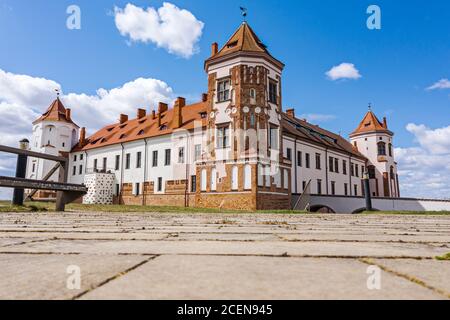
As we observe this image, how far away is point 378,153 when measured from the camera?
4888 cm

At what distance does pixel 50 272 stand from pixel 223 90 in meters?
24.7

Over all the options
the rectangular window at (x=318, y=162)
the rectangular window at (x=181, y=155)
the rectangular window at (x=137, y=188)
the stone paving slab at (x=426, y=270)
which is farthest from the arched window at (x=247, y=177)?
the stone paving slab at (x=426, y=270)

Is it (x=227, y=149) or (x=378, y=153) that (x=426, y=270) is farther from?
(x=378, y=153)

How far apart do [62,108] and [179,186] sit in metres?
27.4

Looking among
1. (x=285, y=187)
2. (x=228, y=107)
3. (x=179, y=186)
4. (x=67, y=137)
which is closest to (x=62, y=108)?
(x=67, y=137)

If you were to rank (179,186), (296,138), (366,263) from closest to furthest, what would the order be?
(366,263)
(179,186)
(296,138)

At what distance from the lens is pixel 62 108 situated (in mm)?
48938

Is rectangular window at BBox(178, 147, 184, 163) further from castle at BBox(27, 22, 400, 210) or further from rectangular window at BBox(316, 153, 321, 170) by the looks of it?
rectangular window at BBox(316, 153, 321, 170)

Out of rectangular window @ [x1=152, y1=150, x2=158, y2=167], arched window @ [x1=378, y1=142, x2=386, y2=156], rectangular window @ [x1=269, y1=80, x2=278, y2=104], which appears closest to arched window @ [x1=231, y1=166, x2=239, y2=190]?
rectangular window @ [x1=269, y1=80, x2=278, y2=104]

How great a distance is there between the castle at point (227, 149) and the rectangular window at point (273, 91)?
2.9 inches

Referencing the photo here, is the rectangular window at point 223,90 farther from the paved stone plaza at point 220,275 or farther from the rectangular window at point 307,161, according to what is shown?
the paved stone plaza at point 220,275

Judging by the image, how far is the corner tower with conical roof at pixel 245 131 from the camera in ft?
78.0

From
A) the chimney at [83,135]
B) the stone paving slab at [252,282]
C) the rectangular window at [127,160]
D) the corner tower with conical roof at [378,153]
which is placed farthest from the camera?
the corner tower with conical roof at [378,153]
